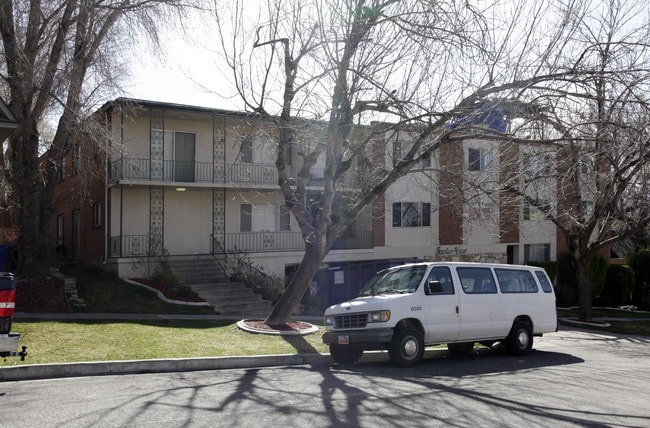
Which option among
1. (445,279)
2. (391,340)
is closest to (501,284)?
(445,279)

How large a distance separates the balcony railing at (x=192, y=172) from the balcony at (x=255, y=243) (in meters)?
2.10

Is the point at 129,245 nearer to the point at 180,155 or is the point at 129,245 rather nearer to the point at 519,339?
the point at 180,155

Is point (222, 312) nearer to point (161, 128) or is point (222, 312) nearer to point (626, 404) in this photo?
point (161, 128)

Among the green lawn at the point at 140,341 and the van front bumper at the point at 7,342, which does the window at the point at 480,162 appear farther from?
Result: the van front bumper at the point at 7,342

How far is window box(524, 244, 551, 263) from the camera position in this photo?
3417cm

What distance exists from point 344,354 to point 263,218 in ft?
48.5

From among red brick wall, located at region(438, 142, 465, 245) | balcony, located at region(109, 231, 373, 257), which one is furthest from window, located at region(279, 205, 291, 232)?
red brick wall, located at region(438, 142, 465, 245)

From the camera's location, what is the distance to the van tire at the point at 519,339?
1342 cm

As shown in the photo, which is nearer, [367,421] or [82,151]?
[367,421]

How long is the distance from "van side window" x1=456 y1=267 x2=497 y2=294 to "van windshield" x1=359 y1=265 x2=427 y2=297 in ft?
2.97

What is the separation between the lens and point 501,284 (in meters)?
13.6

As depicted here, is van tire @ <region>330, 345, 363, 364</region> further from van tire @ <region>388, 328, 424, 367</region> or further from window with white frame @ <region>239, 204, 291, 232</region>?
window with white frame @ <region>239, 204, 291, 232</region>

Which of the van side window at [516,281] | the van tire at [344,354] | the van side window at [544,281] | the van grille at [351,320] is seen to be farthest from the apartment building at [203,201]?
the van tire at [344,354]

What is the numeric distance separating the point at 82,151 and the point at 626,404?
16.2 metres
